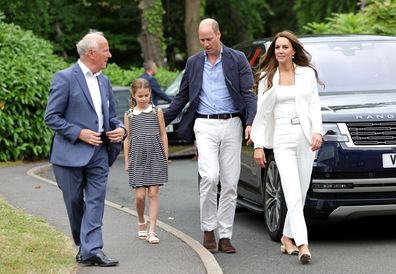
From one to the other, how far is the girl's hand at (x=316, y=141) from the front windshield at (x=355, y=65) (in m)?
1.68

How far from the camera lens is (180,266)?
8.87 metres

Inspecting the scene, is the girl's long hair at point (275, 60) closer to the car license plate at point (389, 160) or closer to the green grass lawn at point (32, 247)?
the car license plate at point (389, 160)

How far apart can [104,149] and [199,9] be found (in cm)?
3262

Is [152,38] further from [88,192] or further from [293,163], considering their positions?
[88,192]

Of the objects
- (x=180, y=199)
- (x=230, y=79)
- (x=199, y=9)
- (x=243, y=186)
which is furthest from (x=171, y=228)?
(x=199, y=9)

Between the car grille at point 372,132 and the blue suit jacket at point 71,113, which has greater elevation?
the blue suit jacket at point 71,113

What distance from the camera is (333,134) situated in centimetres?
984

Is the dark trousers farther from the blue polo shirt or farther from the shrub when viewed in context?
the shrub

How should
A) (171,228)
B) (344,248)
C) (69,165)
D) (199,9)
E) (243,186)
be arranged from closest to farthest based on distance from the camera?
(69,165) → (344,248) → (171,228) → (243,186) → (199,9)

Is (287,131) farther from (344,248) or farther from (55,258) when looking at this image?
(55,258)

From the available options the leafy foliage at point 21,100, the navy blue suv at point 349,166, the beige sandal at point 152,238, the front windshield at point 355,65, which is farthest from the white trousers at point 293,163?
the leafy foliage at point 21,100

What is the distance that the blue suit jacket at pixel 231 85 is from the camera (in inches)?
385

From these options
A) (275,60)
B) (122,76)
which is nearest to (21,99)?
(122,76)

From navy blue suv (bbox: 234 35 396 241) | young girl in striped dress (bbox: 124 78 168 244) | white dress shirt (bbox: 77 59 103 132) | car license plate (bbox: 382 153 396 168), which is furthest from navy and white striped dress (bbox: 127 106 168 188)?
car license plate (bbox: 382 153 396 168)
